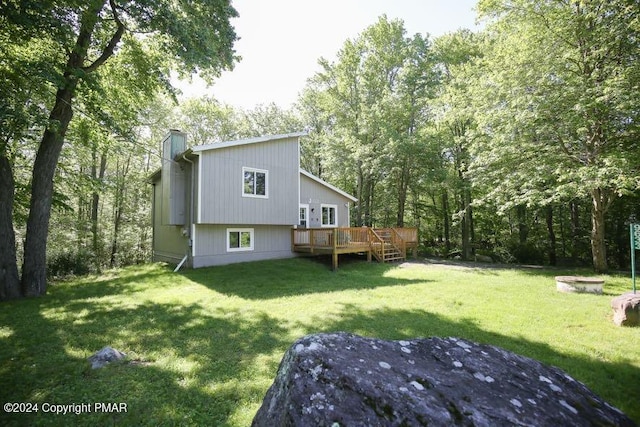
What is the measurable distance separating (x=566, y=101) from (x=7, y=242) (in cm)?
1716

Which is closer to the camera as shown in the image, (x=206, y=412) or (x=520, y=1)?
(x=206, y=412)

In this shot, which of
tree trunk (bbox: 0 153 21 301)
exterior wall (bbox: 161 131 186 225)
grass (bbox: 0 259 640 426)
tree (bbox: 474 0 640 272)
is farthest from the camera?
exterior wall (bbox: 161 131 186 225)

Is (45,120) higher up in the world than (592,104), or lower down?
lower down

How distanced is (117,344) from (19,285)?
595 cm

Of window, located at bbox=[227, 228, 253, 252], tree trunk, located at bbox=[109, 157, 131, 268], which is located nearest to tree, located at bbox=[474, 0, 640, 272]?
window, located at bbox=[227, 228, 253, 252]

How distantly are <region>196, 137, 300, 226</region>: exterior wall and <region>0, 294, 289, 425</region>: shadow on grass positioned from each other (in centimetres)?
546

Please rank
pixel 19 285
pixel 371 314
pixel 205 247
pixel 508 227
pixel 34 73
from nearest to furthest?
pixel 371 314 → pixel 34 73 → pixel 19 285 → pixel 205 247 → pixel 508 227

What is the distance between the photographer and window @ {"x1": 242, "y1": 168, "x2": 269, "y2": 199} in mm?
12492

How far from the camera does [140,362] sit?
4.16 m

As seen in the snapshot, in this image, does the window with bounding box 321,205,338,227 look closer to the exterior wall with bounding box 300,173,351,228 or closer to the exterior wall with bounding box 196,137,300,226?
the exterior wall with bounding box 300,173,351,228

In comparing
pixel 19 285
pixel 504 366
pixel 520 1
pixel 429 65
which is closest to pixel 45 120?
pixel 19 285

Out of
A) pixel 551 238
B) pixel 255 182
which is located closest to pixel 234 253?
pixel 255 182

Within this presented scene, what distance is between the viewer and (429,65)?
19.3 m

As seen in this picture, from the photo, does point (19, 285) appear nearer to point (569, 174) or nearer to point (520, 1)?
point (569, 174)
